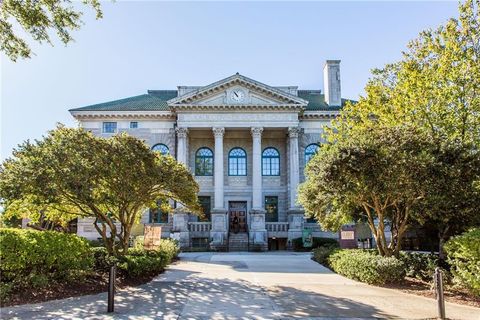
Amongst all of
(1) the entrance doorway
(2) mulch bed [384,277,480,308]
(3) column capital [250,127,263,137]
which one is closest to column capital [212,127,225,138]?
(3) column capital [250,127,263,137]

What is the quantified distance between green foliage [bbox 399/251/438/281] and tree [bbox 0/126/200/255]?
851 centimetres

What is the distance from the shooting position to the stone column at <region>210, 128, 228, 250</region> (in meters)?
32.0

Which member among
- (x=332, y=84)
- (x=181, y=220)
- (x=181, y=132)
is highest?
(x=332, y=84)

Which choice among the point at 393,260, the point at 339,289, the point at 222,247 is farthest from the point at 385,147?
the point at 222,247

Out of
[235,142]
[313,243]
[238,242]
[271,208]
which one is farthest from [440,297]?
[235,142]

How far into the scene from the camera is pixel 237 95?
35.6 m

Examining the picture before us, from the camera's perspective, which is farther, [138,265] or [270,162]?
[270,162]

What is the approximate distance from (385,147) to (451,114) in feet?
16.7

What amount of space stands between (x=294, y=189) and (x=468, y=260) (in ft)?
76.1

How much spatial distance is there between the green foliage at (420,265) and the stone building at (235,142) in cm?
1791

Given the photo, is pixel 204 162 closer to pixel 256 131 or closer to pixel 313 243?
pixel 256 131

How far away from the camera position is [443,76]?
54.7ft

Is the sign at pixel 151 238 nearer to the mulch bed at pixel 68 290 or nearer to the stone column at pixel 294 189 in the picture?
the mulch bed at pixel 68 290

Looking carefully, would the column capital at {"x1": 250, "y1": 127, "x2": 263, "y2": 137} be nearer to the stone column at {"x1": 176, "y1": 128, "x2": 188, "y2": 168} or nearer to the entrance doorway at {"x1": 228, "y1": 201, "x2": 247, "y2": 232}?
the stone column at {"x1": 176, "y1": 128, "x2": 188, "y2": 168}
